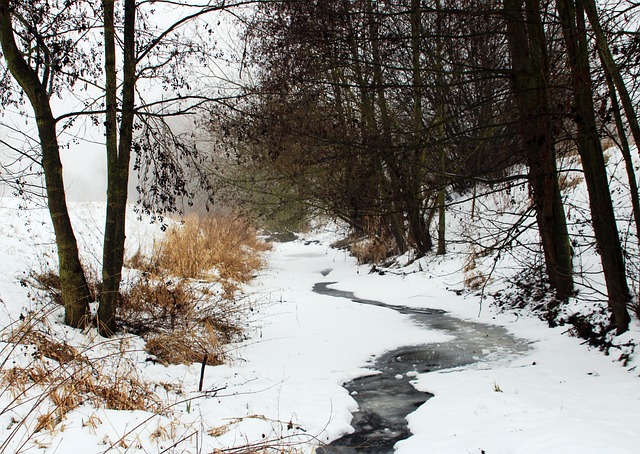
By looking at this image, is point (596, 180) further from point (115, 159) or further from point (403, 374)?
point (115, 159)

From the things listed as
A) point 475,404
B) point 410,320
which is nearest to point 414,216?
point 410,320

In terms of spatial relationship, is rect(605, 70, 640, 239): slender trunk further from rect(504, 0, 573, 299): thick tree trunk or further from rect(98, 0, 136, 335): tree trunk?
rect(98, 0, 136, 335): tree trunk

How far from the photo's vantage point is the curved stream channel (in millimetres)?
3490

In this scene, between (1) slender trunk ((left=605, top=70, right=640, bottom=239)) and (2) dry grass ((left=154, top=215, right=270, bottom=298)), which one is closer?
(1) slender trunk ((left=605, top=70, right=640, bottom=239))

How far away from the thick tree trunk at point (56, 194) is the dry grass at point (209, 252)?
368 centimetres

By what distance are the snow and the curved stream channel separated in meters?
0.11

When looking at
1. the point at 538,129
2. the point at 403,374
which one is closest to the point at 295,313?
the point at 403,374

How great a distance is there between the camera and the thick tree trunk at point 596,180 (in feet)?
15.4

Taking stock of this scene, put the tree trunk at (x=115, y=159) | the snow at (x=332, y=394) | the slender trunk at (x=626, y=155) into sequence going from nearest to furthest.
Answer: the snow at (x=332, y=394)
the slender trunk at (x=626, y=155)
the tree trunk at (x=115, y=159)

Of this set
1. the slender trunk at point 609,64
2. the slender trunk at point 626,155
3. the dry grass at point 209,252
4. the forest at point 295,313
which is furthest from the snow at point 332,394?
the dry grass at point 209,252

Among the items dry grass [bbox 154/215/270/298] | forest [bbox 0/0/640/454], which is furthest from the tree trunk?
dry grass [bbox 154/215/270/298]

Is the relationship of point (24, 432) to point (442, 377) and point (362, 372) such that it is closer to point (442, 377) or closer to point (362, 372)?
point (362, 372)

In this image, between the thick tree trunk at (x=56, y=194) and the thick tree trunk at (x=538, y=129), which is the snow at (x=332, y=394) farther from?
the thick tree trunk at (x=538, y=129)

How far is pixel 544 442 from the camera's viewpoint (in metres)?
2.91
